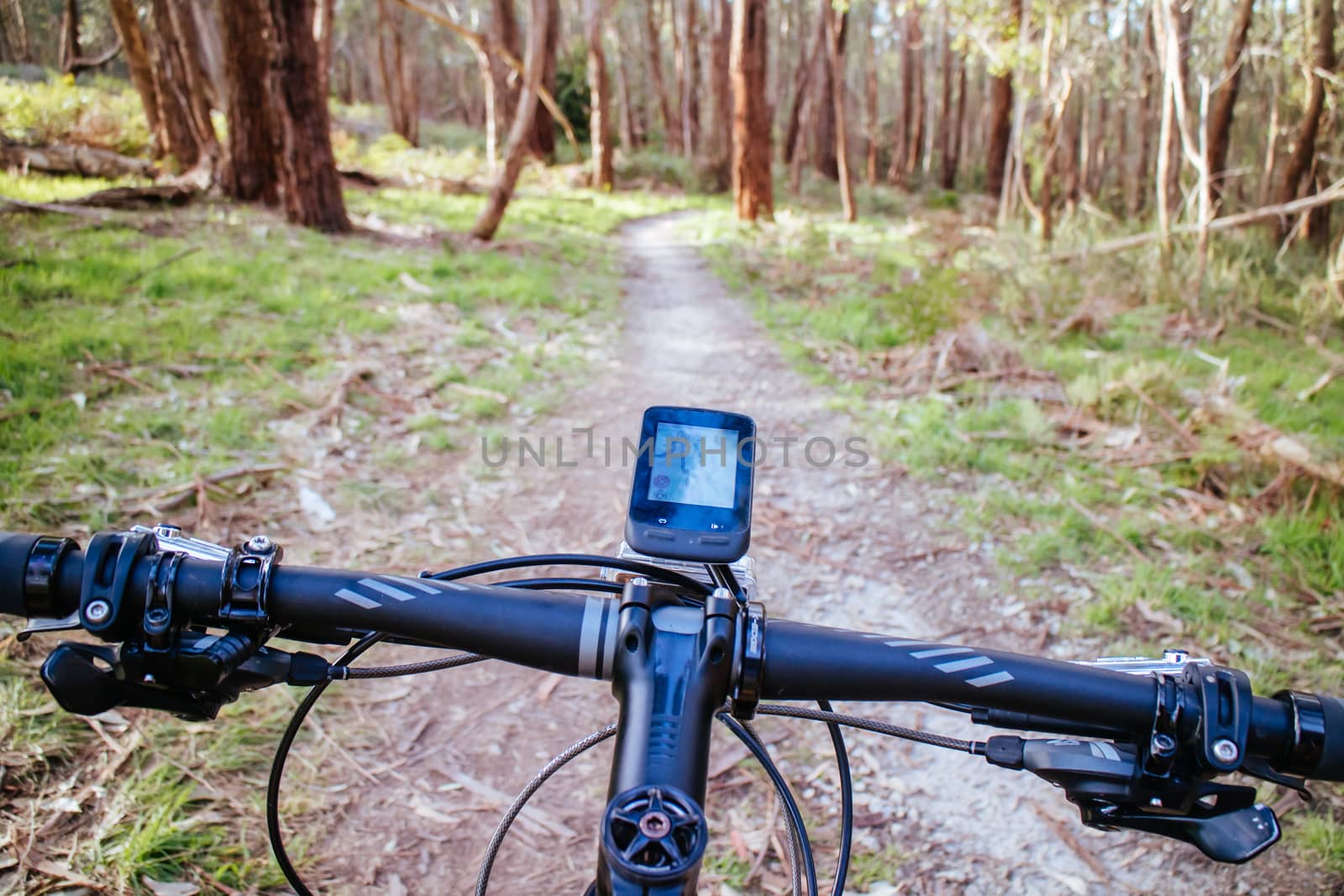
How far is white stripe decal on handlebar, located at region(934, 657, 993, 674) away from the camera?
100 cm

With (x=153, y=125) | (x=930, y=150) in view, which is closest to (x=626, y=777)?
(x=153, y=125)

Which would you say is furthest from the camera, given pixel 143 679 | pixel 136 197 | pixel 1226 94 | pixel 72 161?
pixel 1226 94

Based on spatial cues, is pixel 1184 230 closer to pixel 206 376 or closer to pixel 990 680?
pixel 206 376

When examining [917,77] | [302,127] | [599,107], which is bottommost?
[302,127]

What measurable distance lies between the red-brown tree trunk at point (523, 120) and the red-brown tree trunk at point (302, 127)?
1792 millimetres

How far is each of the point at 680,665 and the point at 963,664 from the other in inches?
14.6

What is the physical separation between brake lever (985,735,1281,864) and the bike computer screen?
0.47m

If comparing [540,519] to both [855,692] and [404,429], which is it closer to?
[404,429]

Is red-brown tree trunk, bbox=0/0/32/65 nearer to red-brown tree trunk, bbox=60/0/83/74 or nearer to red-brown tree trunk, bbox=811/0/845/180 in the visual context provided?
Result: red-brown tree trunk, bbox=60/0/83/74

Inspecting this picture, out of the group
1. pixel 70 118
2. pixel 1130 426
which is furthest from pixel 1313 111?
pixel 70 118

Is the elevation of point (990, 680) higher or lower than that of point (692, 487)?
lower

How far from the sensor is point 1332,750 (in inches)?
37.1

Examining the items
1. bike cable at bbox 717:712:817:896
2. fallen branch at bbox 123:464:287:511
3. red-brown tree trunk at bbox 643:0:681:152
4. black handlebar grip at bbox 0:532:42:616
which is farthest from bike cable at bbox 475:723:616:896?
red-brown tree trunk at bbox 643:0:681:152

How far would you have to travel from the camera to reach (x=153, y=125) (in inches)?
478
